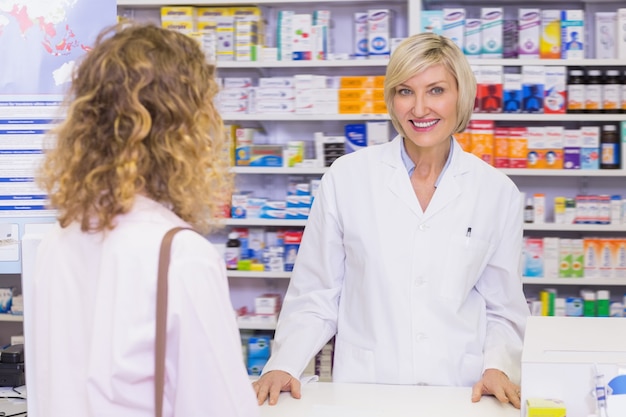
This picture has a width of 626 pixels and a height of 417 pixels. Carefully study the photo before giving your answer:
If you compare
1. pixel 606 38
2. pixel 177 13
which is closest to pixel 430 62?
pixel 606 38

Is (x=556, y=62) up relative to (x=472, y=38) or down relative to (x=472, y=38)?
down

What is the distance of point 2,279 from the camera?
4.56 m

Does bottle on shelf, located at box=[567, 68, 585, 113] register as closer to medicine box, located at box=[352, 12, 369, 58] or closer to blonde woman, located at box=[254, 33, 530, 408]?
medicine box, located at box=[352, 12, 369, 58]

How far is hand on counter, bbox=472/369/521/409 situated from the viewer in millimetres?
→ 1872

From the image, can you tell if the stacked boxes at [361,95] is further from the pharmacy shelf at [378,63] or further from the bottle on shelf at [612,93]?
the bottle on shelf at [612,93]

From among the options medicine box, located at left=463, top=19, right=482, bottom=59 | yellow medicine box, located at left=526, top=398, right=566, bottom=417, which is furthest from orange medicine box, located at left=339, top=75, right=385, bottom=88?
yellow medicine box, located at left=526, top=398, right=566, bottom=417

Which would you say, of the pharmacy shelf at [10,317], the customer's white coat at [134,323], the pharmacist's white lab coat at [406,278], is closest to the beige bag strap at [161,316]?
the customer's white coat at [134,323]

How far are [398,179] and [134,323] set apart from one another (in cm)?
125

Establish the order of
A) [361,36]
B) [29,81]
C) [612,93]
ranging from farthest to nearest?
[361,36]
[612,93]
[29,81]

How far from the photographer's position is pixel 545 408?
1.52 m

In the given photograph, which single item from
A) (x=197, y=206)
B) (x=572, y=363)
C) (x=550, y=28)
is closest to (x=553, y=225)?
(x=550, y=28)

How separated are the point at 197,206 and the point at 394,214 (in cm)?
105

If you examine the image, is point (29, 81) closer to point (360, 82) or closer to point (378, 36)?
point (360, 82)

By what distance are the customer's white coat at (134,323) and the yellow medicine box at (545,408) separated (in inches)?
23.5
